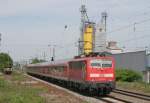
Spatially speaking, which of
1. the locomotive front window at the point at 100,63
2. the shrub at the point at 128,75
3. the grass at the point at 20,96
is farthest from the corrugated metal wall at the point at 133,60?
the grass at the point at 20,96

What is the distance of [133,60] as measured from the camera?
200 ft

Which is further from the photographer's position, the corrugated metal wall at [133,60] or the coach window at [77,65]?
the corrugated metal wall at [133,60]

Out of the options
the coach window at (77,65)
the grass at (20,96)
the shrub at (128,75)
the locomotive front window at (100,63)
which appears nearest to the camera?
the grass at (20,96)

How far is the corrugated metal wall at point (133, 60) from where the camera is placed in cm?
5819

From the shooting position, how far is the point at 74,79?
105ft

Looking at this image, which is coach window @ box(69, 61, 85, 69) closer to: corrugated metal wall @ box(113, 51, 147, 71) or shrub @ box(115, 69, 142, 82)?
shrub @ box(115, 69, 142, 82)

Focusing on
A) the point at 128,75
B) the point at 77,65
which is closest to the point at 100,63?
the point at 77,65

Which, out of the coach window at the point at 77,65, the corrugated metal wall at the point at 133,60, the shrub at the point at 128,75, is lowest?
the shrub at the point at 128,75

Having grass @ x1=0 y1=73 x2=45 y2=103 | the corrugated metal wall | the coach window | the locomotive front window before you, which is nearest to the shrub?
the corrugated metal wall

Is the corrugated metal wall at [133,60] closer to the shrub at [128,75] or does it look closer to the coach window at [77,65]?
the shrub at [128,75]

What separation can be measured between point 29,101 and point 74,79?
13.1 metres

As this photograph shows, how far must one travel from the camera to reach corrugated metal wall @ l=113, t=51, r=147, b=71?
191ft

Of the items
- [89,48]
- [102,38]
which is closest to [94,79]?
[89,48]

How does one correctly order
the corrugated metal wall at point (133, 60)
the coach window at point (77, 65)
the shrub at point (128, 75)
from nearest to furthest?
the coach window at point (77, 65) → the shrub at point (128, 75) → the corrugated metal wall at point (133, 60)
